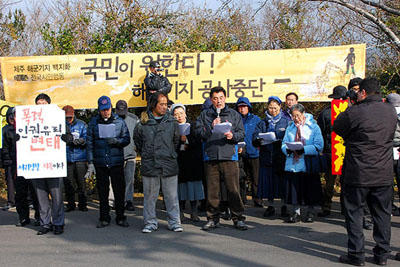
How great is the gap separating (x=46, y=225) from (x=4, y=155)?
2.47m

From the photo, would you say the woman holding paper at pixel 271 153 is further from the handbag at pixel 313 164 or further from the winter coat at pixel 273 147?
the handbag at pixel 313 164

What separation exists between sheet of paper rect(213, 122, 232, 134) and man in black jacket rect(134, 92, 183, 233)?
0.70 metres

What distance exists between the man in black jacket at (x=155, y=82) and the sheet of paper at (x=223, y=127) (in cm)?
287

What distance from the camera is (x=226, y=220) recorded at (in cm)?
805

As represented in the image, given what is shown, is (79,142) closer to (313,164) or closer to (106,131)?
(106,131)

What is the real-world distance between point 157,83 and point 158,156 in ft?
9.15

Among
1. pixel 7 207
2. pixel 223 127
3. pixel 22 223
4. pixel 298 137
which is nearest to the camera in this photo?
pixel 223 127

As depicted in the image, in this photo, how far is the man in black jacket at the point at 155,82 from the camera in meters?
9.62

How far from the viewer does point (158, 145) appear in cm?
719

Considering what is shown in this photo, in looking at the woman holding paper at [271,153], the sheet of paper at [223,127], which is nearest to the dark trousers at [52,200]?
the sheet of paper at [223,127]

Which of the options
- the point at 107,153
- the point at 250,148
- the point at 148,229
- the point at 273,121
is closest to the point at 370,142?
the point at 273,121

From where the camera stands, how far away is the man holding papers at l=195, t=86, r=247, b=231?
283 inches

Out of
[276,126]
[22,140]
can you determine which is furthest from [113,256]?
[276,126]

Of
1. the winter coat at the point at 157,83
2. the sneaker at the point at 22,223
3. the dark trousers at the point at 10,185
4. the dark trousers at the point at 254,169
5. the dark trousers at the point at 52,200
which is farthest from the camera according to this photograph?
the winter coat at the point at 157,83
